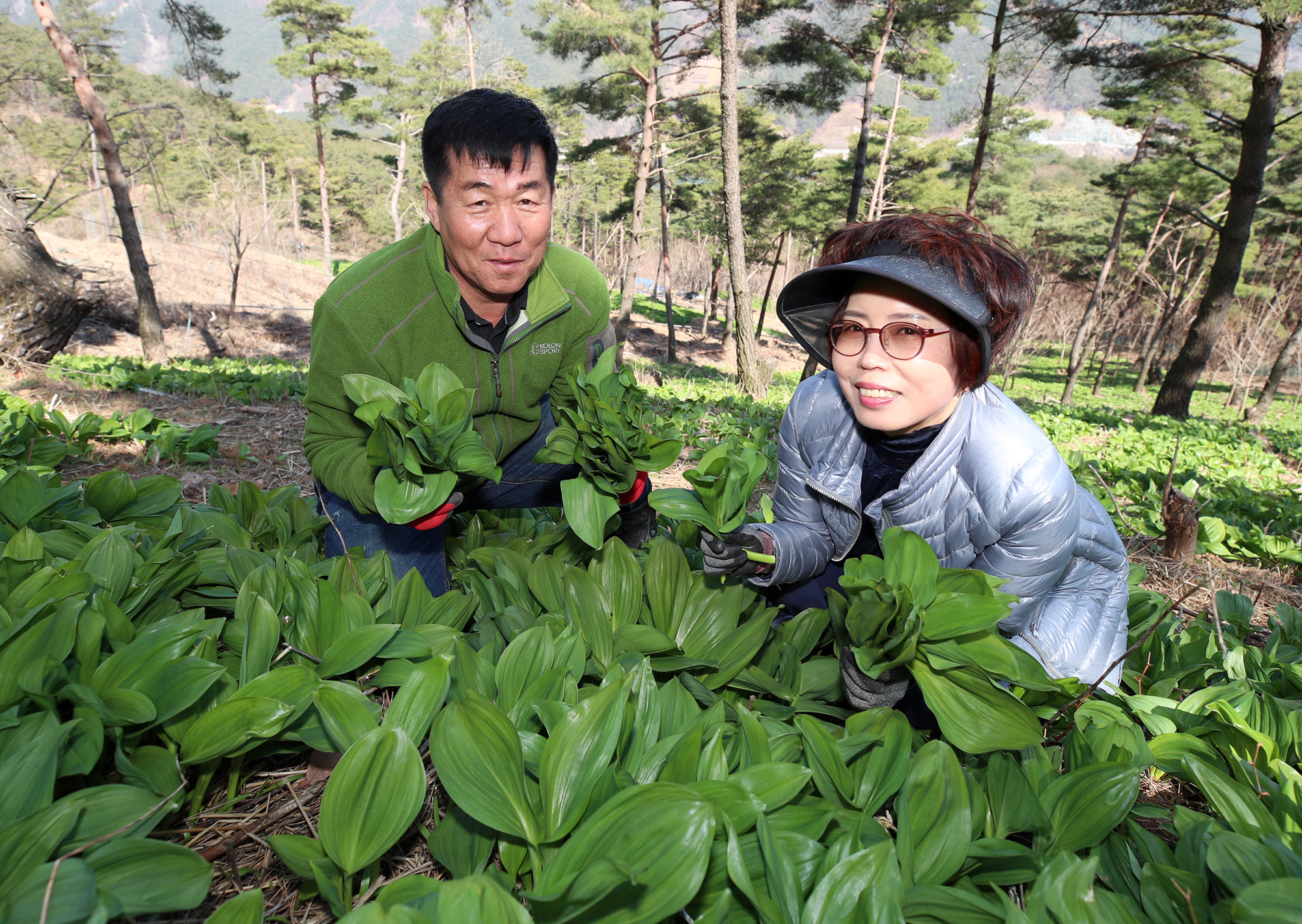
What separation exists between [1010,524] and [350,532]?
1951 millimetres

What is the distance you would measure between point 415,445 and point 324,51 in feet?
115

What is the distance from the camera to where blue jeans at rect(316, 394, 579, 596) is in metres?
2.16

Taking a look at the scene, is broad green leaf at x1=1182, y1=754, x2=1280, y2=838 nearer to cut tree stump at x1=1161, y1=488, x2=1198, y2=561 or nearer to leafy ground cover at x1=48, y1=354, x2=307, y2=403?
cut tree stump at x1=1161, y1=488, x2=1198, y2=561

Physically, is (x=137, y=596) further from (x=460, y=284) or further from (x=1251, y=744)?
(x=1251, y=744)

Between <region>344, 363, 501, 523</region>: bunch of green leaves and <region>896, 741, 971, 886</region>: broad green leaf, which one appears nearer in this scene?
<region>896, 741, 971, 886</region>: broad green leaf

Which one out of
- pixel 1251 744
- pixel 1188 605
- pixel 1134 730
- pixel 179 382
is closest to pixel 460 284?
pixel 1134 730

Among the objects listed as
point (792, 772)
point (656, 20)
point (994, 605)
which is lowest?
point (792, 772)

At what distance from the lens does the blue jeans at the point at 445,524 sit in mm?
2158

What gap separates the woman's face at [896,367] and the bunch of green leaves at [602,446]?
497 mm

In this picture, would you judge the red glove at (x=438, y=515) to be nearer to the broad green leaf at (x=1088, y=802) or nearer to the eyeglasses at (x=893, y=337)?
the eyeglasses at (x=893, y=337)

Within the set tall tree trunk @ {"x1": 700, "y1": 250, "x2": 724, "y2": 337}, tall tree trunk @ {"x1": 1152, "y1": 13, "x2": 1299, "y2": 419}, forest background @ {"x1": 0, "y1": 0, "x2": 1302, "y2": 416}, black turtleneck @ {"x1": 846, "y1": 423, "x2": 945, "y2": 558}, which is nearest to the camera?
black turtleneck @ {"x1": 846, "y1": 423, "x2": 945, "y2": 558}

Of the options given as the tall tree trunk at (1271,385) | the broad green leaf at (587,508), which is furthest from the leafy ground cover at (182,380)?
the tall tree trunk at (1271,385)

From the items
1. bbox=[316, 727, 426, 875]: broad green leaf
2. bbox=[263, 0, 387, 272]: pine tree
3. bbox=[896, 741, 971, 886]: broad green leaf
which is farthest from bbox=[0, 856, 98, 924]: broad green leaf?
bbox=[263, 0, 387, 272]: pine tree

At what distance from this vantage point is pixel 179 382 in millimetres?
6488
